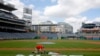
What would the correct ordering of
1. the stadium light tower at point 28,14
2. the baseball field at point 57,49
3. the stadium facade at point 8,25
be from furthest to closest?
the stadium light tower at point 28,14, the stadium facade at point 8,25, the baseball field at point 57,49

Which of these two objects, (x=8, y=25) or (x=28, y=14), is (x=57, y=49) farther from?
(x=28, y=14)

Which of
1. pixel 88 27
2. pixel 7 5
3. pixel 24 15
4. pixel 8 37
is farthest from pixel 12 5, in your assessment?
pixel 88 27

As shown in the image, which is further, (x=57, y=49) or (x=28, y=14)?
(x=28, y=14)

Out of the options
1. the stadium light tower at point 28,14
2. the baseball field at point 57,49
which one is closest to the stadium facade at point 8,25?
the stadium light tower at point 28,14

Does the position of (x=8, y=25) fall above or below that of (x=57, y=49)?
above

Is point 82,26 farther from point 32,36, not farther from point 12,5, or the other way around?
point 12,5

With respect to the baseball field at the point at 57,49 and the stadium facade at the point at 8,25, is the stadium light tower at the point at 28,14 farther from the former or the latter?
the baseball field at the point at 57,49

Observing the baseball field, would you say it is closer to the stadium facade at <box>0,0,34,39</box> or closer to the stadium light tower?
the stadium facade at <box>0,0,34,39</box>

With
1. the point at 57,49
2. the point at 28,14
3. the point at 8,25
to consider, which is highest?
the point at 28,14

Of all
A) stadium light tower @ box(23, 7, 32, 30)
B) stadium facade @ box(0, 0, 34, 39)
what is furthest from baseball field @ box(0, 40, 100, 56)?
stadium light tower @ box(23, 7, 32, 30)

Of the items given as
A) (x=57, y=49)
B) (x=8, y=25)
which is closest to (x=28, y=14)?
(x=8, y=25)

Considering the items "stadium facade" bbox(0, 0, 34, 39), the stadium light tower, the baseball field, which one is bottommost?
the baseball field

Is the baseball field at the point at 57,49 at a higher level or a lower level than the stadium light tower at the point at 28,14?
lower

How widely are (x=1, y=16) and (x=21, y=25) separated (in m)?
25.7
